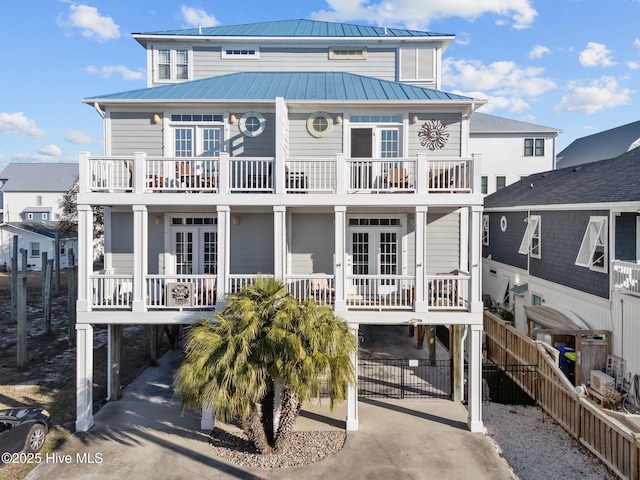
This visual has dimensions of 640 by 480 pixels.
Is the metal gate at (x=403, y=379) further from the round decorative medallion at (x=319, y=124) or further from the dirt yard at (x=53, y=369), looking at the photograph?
the dirt yard at (x=53, y=369)

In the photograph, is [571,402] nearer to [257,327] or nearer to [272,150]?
[257,327]

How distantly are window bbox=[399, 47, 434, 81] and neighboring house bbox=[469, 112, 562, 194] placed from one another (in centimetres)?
1687

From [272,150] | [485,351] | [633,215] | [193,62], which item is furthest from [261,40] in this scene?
[485,351]

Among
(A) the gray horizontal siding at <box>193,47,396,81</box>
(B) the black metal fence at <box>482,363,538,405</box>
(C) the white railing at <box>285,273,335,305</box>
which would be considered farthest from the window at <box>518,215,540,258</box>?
(C) the white railing at <box>285,273,335,305</box>

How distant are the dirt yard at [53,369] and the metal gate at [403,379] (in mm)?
7708

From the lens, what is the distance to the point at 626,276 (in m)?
10.9

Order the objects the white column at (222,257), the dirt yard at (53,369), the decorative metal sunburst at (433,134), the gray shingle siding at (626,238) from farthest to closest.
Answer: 1. the decorative metal sunburst at (433,134)
2. the gray shingle siding at (626,238)
3. the dirt yard at (53,369)
4. the white column at (222,257)

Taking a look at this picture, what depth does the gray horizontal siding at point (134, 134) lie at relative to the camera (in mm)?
12055

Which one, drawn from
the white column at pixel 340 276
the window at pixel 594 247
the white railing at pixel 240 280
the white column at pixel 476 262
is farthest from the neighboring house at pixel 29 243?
the window at pixel 594 247

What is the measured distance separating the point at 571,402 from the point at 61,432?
12.1 m

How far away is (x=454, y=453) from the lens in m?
8.53

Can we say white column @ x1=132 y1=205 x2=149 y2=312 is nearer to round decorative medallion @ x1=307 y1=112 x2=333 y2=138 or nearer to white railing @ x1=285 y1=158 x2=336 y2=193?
white railing @ x1=285 y1=158 x2=336 y2=193

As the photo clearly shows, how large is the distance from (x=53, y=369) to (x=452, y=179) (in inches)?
567

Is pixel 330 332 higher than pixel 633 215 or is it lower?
lower
